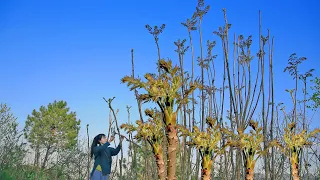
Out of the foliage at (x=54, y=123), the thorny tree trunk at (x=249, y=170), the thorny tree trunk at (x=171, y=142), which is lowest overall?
the thorny tree trunk at (x=249, y=170)

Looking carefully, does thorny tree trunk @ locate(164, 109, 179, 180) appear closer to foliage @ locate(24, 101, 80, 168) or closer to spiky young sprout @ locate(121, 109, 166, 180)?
spiky young sprout @ locate(121, 109, 166, 180)

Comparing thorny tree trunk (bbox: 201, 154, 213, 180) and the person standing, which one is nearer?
thorny tree trunk (bbox: 201, 154, 213, 180)

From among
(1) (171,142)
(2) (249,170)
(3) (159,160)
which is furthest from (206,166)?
(1) (171,142)

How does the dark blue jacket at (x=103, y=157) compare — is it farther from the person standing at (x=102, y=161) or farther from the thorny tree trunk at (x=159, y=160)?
the thorny tree trunk at (x=159, y=160)

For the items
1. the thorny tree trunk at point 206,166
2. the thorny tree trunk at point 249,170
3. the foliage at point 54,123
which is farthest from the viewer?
the foliage at point 54,123

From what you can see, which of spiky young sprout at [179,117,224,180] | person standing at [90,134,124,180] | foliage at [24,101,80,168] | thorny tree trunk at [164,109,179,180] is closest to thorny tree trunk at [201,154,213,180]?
spiky young sprout at [179,117,224,180]

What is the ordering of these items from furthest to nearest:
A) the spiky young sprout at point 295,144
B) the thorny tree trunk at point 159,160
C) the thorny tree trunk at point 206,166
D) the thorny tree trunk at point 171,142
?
the spiky young sprout at point 295,144
the thorny tree trunk at point 206,166
the thorny tree trunk at point 159,160
the thorny tree trunk at point 171,142

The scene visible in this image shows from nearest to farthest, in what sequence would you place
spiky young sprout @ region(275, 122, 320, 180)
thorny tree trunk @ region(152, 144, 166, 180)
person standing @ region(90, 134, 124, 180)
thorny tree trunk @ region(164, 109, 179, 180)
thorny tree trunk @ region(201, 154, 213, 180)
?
thorny tree trunk @ region(164, 109, 179, 180)
thorny tree trunk @ region(152, 144, 166, 180)
thorny tree trunk @ region(201, 154, 213, 180)
spiky young sprout @ region(275, 122, 320, 180)
person standing @ region(90, 134, 124, 180)

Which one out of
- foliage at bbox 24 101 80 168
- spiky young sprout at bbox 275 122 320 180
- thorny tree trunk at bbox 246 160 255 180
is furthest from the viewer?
foliage at bbox 24 101 80 168

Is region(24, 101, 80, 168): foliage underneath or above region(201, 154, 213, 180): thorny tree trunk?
above

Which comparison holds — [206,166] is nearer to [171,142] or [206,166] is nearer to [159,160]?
[159,160]

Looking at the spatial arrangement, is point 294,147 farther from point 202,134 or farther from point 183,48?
point 183,48

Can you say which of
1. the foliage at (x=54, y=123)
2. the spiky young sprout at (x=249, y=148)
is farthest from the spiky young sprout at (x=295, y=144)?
the foliage at (x=54, y=123)

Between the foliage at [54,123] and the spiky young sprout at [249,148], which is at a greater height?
the foliage at [54,123]
